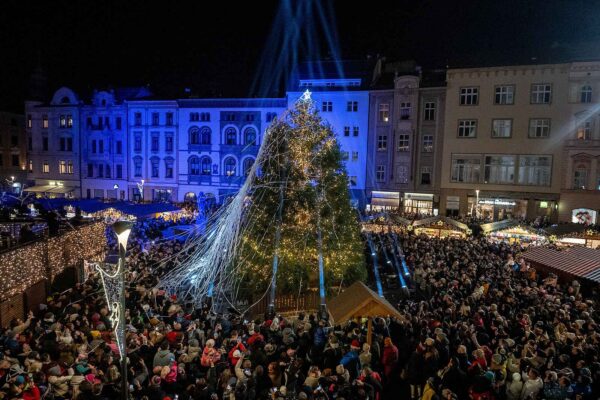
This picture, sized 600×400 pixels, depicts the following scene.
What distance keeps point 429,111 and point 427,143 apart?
2667 mm

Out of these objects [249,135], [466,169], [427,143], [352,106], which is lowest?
[466,169]

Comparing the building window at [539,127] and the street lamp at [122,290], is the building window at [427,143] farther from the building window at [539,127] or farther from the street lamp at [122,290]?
the street lamp at [122,290]

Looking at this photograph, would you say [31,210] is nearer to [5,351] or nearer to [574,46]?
[5,351]

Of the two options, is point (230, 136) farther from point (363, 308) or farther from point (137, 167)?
point (363, 308)

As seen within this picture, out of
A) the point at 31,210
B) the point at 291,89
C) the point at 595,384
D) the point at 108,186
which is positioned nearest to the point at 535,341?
the point at 595,384

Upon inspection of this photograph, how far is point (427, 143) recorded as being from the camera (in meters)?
36.6

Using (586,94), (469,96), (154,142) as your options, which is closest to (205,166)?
(154,142)

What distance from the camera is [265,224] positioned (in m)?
14.9

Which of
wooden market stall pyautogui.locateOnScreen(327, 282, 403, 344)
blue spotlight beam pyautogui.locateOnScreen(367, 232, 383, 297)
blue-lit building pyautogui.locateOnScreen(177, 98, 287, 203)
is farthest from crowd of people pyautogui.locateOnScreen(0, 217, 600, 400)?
blue-lit building pyautogui.locateOnScreen(177, 98, 287, 203)

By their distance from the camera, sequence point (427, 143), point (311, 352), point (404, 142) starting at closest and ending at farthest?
point (311, 352) < point (427, 143) < point (404, 142)

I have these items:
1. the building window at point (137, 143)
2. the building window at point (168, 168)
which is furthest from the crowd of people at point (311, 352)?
the building window at point (137, 143)

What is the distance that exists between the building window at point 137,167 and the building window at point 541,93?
37.6 meters

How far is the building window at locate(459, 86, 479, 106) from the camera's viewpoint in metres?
34.8

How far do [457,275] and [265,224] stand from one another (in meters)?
7.15
